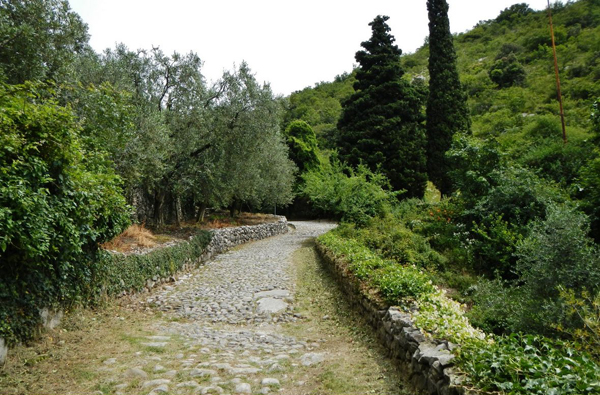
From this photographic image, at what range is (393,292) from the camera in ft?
18.5

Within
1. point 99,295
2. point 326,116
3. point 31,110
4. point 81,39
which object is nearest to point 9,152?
point 31,110

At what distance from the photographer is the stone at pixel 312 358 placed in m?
4.96

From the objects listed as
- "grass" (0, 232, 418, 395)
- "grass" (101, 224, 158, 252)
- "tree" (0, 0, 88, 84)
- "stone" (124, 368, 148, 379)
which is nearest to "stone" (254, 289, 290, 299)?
"grass" (0, 232, 418, 395)

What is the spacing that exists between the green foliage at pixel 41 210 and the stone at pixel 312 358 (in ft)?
12.4

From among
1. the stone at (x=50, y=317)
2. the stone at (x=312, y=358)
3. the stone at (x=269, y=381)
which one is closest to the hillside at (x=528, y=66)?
the stone at (x=312, y=358)

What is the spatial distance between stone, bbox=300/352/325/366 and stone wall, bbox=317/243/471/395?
0.98m

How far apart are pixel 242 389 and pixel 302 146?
32.6 m

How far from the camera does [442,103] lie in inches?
958

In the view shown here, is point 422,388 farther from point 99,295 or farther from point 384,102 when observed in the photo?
point 384,102

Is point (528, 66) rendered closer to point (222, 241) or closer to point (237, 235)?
point (237, 235)

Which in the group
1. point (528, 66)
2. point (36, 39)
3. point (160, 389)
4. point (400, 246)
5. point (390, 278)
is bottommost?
point (160, 389)

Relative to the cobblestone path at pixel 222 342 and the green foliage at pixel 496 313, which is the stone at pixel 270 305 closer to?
the cobblestone path at pixel 222 342

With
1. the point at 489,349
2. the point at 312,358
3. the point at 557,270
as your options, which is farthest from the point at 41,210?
the point at 557,270

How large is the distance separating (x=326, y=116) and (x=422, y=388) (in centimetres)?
5089
